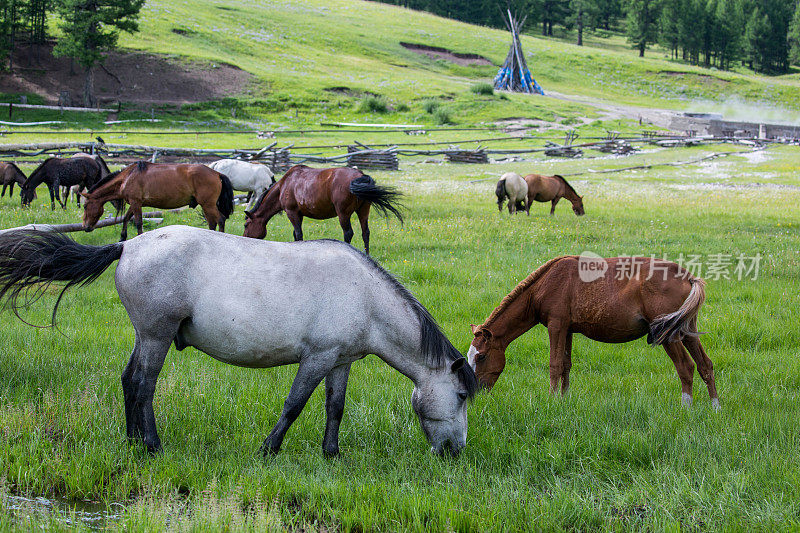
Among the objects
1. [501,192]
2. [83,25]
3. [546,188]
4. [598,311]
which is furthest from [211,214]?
[83,25]

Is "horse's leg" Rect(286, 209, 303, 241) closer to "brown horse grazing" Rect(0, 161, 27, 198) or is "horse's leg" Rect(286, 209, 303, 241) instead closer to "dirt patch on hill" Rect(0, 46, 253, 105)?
"brown horse grazing" Rect(0, 161, 27, 198)

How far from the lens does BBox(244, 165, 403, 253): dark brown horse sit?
45.1 ft

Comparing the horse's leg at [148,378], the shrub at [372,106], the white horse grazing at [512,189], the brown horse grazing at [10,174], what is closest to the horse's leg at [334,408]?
the horse's leg at [148,378]

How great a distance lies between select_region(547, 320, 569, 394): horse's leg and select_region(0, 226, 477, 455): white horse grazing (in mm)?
1597

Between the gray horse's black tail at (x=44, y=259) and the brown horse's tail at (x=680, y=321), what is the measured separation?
15.7ft

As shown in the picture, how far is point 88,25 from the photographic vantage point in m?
47.5

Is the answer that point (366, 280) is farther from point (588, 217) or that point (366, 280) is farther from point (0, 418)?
point (588, 217)

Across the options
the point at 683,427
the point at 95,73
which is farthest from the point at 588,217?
the point at 95,73

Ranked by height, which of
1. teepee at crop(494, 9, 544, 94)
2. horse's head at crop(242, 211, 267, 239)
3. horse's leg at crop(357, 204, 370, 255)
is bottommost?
horse's head at crop(242, 211, 267, 239)

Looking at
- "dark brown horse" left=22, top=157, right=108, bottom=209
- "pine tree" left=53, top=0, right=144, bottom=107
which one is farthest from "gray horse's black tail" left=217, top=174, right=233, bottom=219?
"pine tree" left=53, top=0, right=144, bottom=107

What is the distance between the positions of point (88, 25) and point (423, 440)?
51926 mm

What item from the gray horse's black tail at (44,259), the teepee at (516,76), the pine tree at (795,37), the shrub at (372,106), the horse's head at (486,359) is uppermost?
the pine tree at (795,37)

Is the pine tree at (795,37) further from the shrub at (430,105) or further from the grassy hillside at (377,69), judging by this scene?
the shrub at (430,105)

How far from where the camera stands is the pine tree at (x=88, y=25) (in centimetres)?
4716
